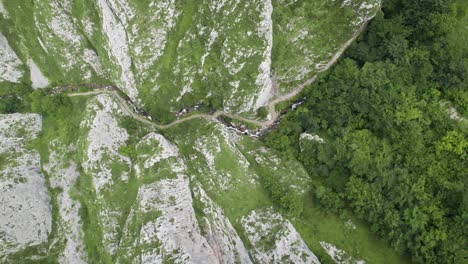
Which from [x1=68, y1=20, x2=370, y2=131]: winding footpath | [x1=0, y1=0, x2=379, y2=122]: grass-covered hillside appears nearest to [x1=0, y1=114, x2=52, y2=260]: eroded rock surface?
[x1=0, y1=0, x2=379, y2=122]: grass-covered hillside

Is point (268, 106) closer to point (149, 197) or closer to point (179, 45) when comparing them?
point (179, 45)

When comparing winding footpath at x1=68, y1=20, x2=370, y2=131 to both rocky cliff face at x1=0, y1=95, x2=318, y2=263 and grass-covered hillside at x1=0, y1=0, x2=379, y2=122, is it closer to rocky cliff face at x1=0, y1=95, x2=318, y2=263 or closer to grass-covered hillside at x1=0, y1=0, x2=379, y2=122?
grass-covered hillside at x1=0, y1=0, x2=379, y2=122

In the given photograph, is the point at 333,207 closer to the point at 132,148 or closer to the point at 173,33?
the point at 132,148

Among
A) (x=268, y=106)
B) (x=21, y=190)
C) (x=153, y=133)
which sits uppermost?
(x=153, y=133)

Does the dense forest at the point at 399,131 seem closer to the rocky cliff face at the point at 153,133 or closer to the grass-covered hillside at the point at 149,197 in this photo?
the grass-covered hillside at the point at 149,197

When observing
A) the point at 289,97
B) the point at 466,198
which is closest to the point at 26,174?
the point at 289,97

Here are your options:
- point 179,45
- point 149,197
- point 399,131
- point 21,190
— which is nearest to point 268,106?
point 179,45

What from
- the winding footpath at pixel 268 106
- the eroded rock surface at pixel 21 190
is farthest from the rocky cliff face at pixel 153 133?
the winding footpath at pixel 268 106

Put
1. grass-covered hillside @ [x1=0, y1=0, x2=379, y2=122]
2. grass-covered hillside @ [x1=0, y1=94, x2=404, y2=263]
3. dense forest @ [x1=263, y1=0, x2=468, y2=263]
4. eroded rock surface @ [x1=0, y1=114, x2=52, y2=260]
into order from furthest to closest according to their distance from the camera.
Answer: grass-covered hillside @ [x1=0, y1=0, x2=379, y2=122] < eroded rock surface @ [x1=0, y1=114, x2=52, y2=260] < dense forest @ [x1=263, y1=0, x2=468, y2=263] < grass-covered hillside @ [x1=0, y1=94, x2=404, y2=263]
